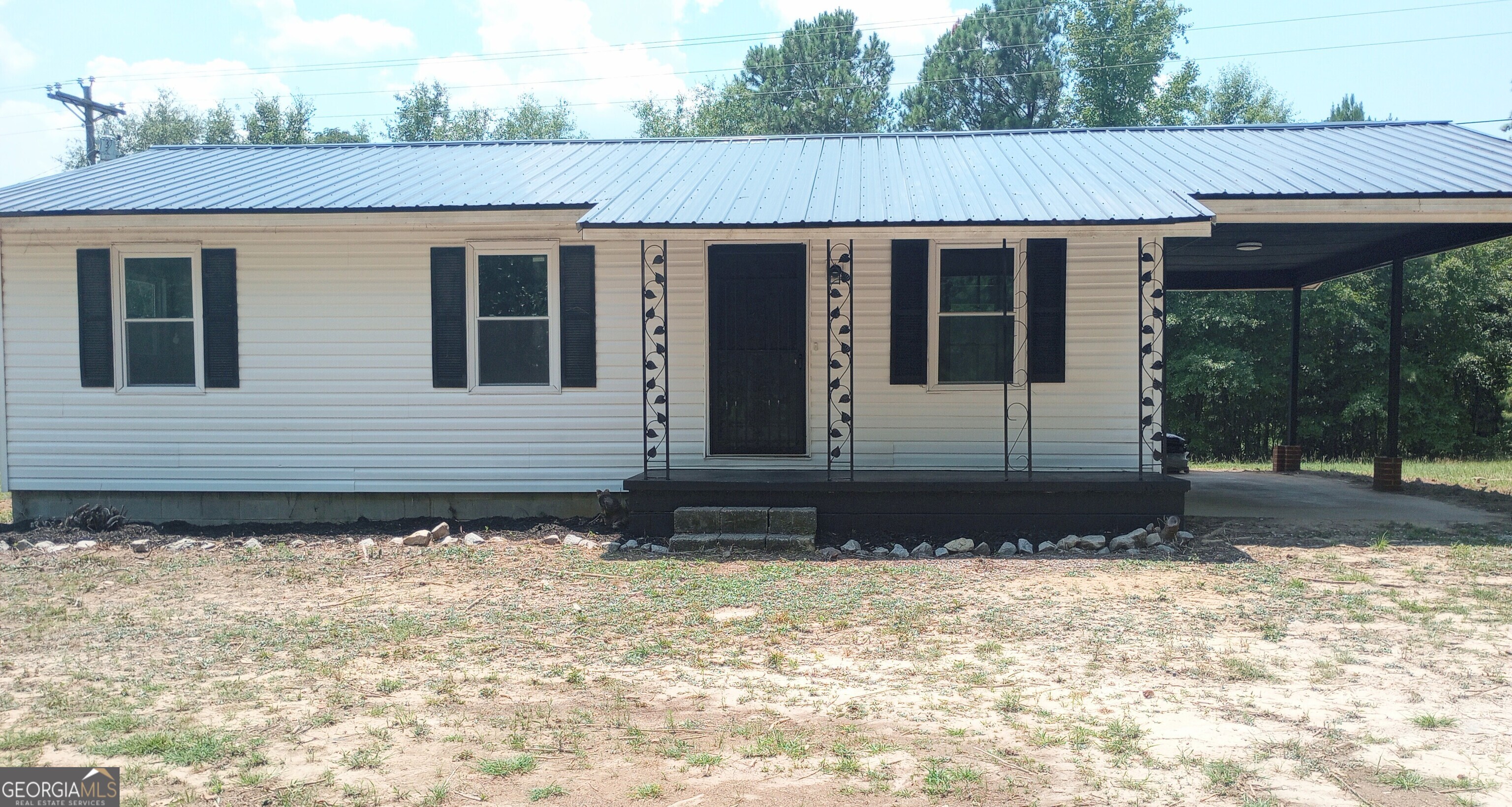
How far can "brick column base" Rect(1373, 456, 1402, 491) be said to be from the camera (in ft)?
36.2

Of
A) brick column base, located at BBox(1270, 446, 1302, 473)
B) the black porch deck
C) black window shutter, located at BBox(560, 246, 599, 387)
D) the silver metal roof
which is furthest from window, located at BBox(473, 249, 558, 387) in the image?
brick column base, located at BBox(1270, 446, 1302, 473)

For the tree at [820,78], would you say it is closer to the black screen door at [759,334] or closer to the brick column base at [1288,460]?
the brick column base at [1288,460]

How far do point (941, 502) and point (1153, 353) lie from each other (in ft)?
7.34

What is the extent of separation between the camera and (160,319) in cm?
919

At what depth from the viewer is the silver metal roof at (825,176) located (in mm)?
7801

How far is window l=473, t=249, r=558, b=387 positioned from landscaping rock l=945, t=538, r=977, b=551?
12.5 ft

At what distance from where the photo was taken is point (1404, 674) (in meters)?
4.41

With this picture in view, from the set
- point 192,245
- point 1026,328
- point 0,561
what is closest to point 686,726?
point 1026,328

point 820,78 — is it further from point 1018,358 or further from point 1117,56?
point 1018,358

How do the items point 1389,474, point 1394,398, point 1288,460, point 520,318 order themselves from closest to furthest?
point 520,318 → point 1394,398 → point 1389,474 → point 1288,460

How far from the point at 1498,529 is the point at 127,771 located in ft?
31.9

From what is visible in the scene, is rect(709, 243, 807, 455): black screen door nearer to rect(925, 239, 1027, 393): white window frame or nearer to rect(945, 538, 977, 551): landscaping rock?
rect(925, 239, 1027, 393): white window frame

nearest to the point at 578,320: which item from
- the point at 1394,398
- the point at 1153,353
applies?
the point at 1153,353

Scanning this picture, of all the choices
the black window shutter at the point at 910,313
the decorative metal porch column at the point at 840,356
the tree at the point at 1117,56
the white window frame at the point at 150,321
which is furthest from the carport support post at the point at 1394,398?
the tree at the point at 1117,56
